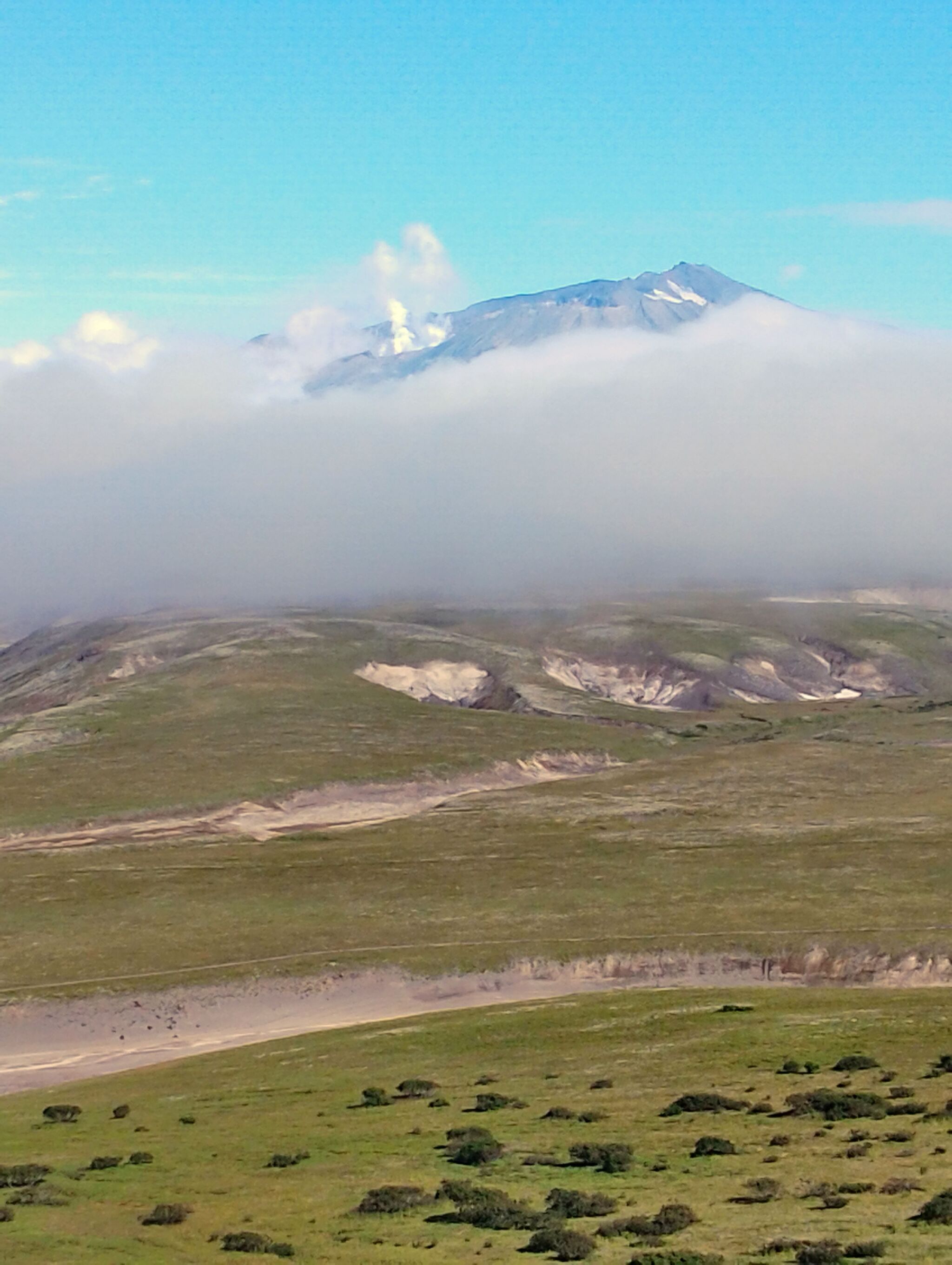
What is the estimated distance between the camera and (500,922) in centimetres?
11350

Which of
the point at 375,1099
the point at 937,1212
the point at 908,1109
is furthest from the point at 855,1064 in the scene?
the point at 937,1212

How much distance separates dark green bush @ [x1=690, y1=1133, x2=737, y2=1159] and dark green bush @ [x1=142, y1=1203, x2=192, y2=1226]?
17303 mm

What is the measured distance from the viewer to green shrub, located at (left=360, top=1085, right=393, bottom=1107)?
6344cm

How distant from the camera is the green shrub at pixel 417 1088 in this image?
6462 cm

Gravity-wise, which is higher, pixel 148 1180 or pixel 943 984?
pixel 148 1180

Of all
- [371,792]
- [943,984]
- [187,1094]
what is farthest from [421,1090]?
[371,792]

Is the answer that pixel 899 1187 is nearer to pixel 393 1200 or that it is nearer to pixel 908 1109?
pixel 908 1109

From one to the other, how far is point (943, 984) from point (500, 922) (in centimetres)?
3513

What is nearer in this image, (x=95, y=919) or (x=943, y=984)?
(x=943, y=984)

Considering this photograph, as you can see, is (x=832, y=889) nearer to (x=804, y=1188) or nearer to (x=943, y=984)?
(x=943, y=984)

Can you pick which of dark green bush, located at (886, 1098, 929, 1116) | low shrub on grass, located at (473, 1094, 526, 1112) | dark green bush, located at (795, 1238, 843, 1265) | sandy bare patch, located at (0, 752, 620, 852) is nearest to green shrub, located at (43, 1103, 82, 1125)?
low shrub on grass, located at (473, 1094, 526, 1112)

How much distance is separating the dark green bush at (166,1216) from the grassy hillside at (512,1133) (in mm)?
368

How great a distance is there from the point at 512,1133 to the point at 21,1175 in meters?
18.5

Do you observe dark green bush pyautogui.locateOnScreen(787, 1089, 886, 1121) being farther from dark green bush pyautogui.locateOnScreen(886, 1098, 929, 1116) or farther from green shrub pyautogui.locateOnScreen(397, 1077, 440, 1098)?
green shrub pyautogui.locateOnScreen(397, 1077, 440, 1098)
